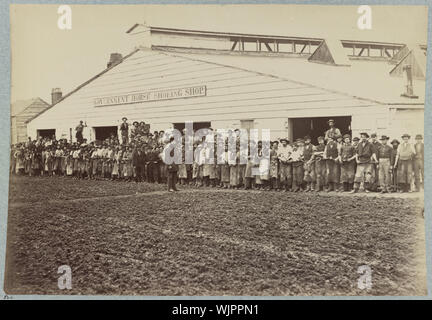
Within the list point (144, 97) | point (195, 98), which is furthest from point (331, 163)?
point (144, 97)

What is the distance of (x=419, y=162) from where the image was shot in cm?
507

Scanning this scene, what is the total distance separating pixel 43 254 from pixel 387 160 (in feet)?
11.6

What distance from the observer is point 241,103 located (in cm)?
538

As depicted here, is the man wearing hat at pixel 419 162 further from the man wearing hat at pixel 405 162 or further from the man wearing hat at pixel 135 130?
the man wearing hat at pixel 135 130

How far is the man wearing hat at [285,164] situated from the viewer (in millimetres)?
5297

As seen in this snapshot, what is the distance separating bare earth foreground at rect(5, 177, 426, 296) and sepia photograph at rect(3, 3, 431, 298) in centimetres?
1

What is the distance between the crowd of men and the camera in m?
5.10

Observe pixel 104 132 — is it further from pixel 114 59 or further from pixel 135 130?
pixel 114 59

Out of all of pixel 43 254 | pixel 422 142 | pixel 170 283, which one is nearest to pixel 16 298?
pixel 43 254

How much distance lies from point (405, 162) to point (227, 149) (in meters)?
1.73

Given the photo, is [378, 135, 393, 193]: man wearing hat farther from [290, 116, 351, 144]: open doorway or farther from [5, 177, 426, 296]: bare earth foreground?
[290, 116, 351, 144]: open doorway

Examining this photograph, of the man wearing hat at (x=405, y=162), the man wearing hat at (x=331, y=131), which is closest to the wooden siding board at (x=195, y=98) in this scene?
the man wearing hat at (x=331, y=131)

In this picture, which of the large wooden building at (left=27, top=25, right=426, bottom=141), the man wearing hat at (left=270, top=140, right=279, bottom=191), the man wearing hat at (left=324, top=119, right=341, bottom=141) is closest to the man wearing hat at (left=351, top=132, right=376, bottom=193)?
the large wooden building at (left=27, top=25, right=426, bottom=141)
